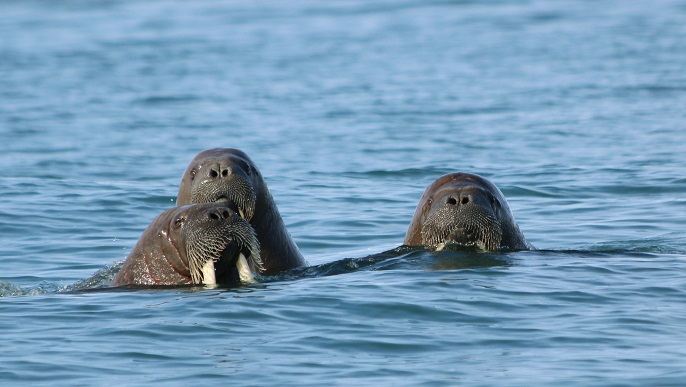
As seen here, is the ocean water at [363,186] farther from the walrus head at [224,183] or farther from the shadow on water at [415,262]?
the walrus head at [224,183]

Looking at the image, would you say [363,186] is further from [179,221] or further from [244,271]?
[179,221]

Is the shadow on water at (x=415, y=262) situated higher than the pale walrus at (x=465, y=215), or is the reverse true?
the pale walrus at (x=465, y=215)

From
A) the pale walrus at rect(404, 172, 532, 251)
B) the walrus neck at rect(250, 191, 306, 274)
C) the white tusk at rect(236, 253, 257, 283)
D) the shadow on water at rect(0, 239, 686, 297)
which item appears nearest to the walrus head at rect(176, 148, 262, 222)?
the walrus neck at rect(250, 191, 306, 274)

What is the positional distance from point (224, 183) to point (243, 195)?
206 millimetres

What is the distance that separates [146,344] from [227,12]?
4488cm

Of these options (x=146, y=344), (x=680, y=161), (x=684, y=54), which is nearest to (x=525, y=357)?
(x=146, y=344)

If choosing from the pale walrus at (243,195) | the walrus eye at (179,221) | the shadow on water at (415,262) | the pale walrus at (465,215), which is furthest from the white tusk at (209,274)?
the pale walrus at (465,215)

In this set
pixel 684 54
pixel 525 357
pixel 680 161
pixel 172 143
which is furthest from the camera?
pixel 684 54

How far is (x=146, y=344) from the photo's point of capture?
8688 mm

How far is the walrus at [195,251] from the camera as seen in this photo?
10.1 meters

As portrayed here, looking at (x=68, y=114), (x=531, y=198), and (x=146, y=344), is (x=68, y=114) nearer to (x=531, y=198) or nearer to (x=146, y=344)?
(x=531, y=198)

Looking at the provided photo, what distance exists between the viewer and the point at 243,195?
38.0ft

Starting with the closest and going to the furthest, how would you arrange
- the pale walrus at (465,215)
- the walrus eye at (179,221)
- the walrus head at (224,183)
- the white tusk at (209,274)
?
the white tusk at (209,274) → the walrus eye at (179,221) → the pale walrus at (465,215) → the walrus head at (224,183)

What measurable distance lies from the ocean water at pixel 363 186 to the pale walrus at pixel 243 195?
52 cm
